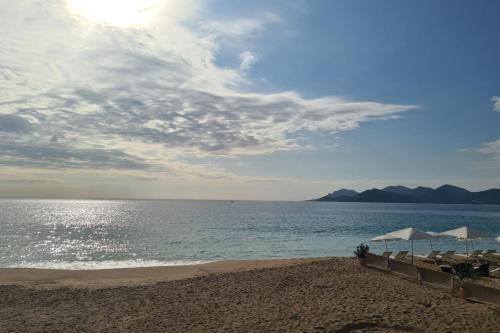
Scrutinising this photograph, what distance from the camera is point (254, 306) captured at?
36.7 feet

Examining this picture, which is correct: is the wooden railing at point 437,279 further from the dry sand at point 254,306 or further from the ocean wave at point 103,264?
the ocean wave at point 103,264

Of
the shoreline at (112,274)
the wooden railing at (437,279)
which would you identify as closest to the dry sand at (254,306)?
the wooden railing at (437,279)

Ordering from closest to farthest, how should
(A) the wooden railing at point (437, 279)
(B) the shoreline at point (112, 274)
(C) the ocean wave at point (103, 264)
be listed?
1. (A) the wooden railing at point (437, 279)
2. (B) the shoreline at point (112, 274)
3. (C) the ocean wave at point (103, 264)

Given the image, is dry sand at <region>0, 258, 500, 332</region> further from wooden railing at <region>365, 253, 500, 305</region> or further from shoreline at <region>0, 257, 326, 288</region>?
shoreline at <region>0, 257, 326, 288</region>

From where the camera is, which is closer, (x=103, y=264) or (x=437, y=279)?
(x=437, y=279)

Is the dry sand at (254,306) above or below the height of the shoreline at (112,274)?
above

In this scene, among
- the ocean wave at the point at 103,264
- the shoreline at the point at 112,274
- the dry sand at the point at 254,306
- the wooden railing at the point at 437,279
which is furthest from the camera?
the ocean wave at the point at 103,264

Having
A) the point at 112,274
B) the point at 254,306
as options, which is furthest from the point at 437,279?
the point at 112,274

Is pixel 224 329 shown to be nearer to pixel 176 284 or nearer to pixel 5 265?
pixel 176 284

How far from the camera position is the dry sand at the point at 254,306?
9.30 metres

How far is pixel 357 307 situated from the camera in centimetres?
1064

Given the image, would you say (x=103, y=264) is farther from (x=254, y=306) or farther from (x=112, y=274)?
(x=254, y=306)

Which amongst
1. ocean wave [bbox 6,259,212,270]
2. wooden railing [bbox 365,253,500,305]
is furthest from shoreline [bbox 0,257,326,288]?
wooden railing [bbox 365,253,500,305]

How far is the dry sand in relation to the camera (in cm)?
930
